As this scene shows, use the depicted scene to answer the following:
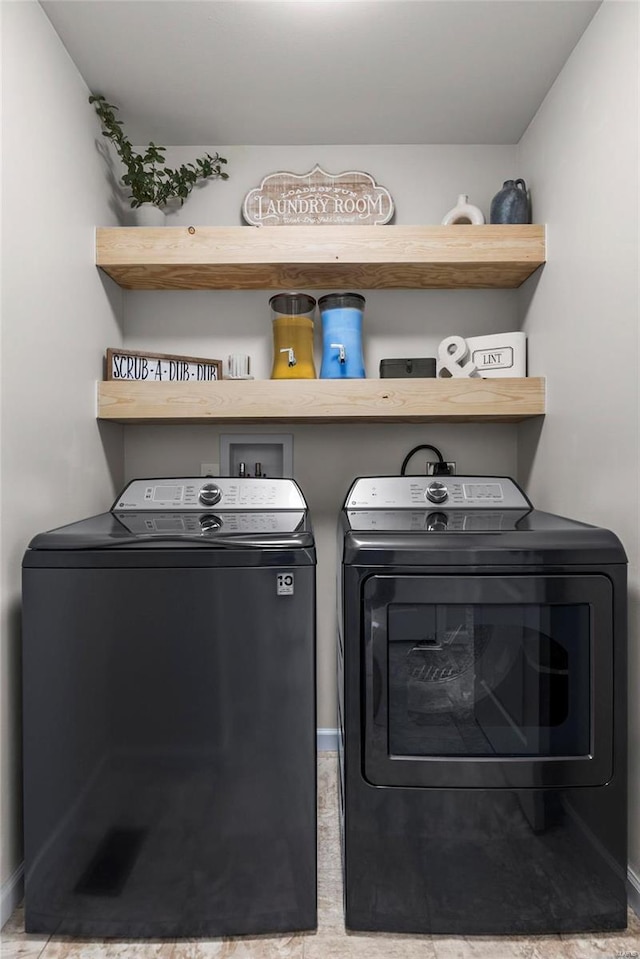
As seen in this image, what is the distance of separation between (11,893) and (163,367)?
63.0 inches

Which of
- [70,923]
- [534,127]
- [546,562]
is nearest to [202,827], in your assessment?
[70,923]

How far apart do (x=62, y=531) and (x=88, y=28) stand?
1455mm

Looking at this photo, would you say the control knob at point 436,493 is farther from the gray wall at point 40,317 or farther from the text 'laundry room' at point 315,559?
the gray wall at point 40,317

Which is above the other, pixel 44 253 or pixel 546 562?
pixel 44 253

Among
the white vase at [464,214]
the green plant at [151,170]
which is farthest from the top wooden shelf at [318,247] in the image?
the green plant at [151,170]

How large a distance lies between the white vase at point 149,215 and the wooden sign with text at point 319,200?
1.04ft

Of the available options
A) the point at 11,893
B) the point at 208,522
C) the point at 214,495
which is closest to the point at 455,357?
the point at 214,495

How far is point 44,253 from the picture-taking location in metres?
1.61

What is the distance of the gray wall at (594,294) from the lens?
1.46 meters

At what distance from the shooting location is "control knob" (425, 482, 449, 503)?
1853 mm

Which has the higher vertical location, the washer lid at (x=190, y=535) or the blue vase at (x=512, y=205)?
the blue vase at (x=512, y=205)

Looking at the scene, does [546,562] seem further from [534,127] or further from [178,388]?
[534,127]

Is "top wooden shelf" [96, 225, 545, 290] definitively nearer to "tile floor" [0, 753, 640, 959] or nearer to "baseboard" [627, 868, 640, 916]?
"baseboard" [627, 868, 640, 916]

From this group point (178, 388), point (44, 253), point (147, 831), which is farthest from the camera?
point (178, 388)
